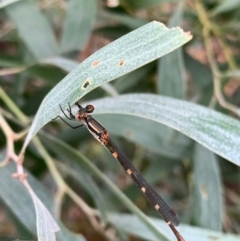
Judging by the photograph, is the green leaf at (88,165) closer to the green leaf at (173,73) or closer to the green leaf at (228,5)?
the green leaf at (173,73)

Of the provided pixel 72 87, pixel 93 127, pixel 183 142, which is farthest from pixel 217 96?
pixel 72 87

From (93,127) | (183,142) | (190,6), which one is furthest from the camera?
(190,6)

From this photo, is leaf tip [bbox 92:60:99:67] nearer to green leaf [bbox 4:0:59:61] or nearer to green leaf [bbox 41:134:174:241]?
green leaf [bbox 41:134:174:241]

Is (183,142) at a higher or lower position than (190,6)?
lower

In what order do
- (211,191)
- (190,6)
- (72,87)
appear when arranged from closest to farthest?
(72,87), (211,191), (190,6)

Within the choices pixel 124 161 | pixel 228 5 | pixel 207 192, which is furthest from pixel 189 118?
pixel 228 5

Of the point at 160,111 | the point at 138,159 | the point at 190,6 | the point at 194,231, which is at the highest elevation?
the point at 190,6

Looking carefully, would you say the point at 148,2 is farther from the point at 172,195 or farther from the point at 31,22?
the point at 172,195

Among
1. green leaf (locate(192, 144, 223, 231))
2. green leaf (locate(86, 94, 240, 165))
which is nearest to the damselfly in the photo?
green leaf (locate(86, 94, 240, 165))
